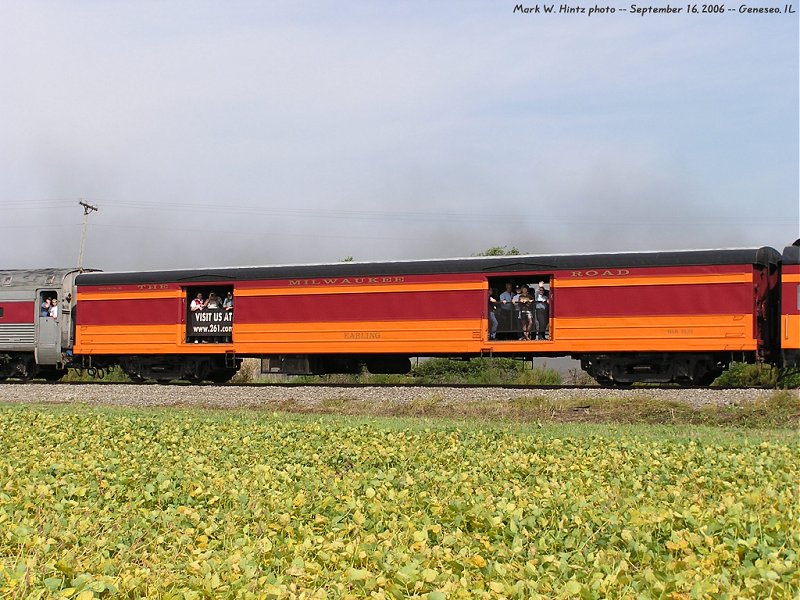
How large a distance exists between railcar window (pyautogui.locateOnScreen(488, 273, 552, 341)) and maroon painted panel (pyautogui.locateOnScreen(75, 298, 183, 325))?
8987mm

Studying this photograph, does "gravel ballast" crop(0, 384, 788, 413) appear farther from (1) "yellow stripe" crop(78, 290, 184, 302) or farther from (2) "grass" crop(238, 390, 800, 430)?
(1) "yellow stripe" crop(78, 290, 184, 302)

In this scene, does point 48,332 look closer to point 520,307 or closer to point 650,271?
point 520,307

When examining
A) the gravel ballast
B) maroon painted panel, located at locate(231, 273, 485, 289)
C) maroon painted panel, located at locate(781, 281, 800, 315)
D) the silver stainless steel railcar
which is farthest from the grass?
the silver stainless steel railcar

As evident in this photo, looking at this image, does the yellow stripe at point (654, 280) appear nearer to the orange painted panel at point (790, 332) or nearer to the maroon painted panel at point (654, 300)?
the maroon painted panel at point (654, 300)

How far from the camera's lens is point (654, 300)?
64.1 feet

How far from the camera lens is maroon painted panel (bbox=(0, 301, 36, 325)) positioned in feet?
85.5

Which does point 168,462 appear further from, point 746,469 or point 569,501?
point 746,469

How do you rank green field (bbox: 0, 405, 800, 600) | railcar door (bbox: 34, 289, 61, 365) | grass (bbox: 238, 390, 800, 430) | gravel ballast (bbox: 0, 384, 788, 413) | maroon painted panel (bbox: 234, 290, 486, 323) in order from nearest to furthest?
green field (bbox: 0, 405, 800, 600) < grass (bbox: 238, 390, 800, 430) < gravel ballast (bbox: 0, 384, 788, 413) < maroon painted panel (bbox: 234, 290, 486, 323) < railcar door (bbox: 34, 289, 61, 365)

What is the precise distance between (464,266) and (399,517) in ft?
47.5

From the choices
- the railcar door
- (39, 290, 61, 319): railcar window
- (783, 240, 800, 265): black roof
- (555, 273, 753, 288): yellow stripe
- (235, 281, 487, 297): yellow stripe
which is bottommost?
the railcar door

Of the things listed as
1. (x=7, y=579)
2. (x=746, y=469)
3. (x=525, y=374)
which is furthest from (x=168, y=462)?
(x=525, y=374)

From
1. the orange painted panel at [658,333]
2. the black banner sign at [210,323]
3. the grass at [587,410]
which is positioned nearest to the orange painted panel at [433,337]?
the orange painted panel at [658,333]

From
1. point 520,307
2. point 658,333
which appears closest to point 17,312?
point 520,307

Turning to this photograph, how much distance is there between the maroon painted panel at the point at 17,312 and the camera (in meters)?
26.1
